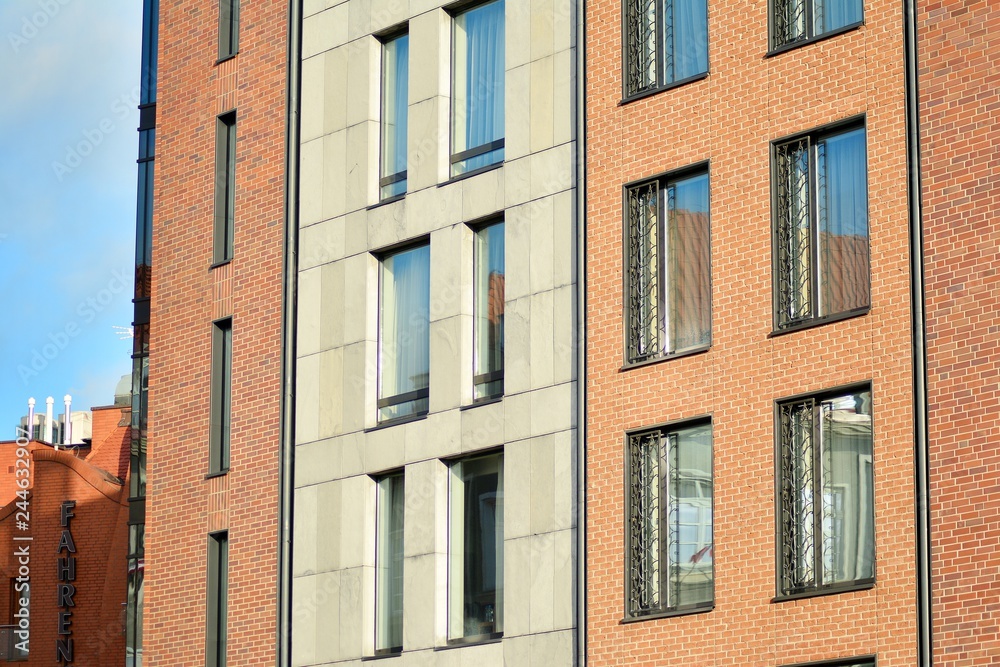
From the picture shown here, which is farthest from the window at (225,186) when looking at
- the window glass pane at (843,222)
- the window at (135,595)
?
the window glass pane at (843,222)

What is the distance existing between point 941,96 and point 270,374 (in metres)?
14.2

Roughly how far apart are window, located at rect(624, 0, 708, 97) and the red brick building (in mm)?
28842

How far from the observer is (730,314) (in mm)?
25172

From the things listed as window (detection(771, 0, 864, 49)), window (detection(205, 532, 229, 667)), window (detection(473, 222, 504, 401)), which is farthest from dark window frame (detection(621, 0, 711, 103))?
window (detection(205, 532, 229, 667))

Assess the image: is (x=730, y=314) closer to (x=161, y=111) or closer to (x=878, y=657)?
(x=878, y=657)

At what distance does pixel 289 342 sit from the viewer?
32500mm

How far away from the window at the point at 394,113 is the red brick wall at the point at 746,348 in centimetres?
483

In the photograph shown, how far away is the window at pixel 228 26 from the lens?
116 ft

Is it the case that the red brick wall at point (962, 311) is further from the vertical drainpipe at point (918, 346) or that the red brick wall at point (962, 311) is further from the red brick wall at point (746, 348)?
the red brick wall at point (746, 348)

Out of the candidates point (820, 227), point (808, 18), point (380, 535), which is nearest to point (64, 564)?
point (380, 535)

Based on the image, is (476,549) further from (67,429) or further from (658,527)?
(67,429)

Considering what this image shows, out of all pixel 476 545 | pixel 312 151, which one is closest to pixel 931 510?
pixel 476 545

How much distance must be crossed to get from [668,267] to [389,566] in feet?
24.2

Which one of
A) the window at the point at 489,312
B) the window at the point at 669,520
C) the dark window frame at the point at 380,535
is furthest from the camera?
the dark window frame at the point at 380,535
